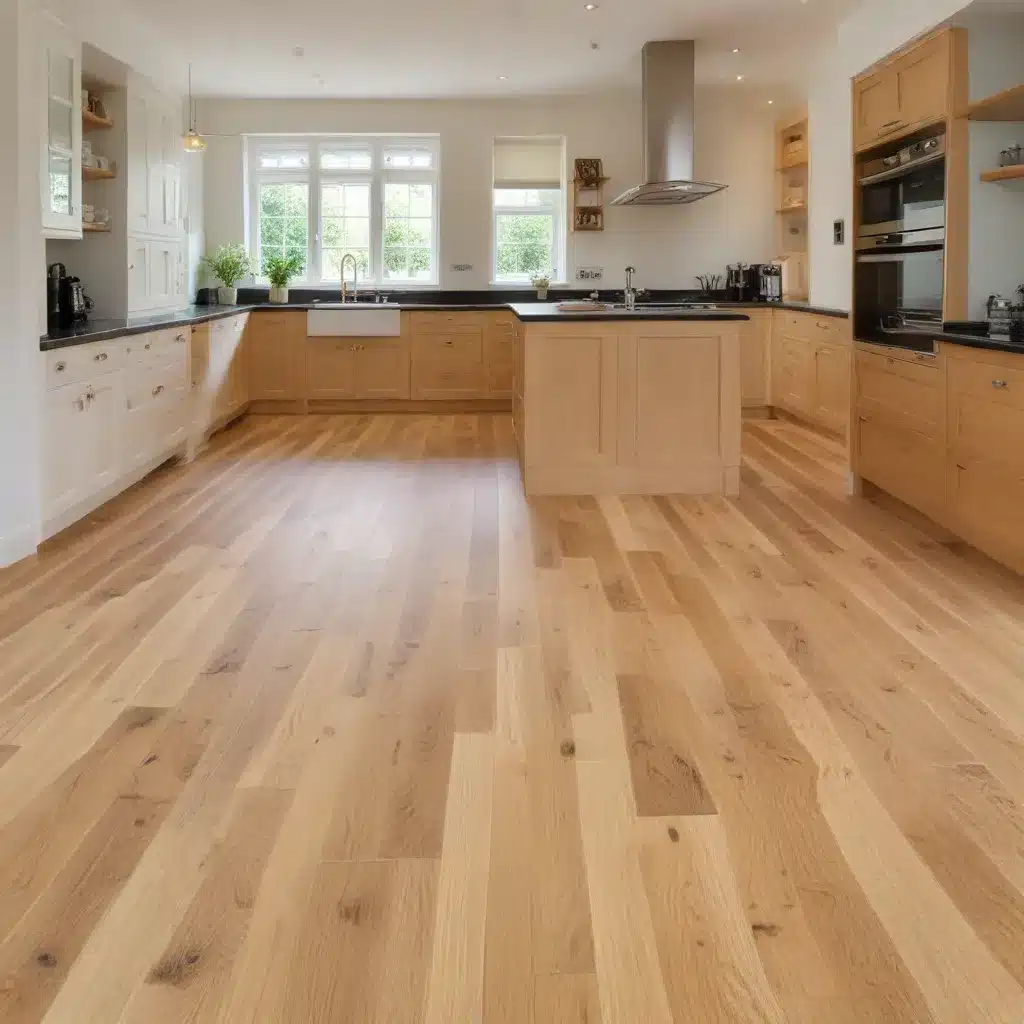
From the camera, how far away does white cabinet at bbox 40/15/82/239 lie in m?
5.28

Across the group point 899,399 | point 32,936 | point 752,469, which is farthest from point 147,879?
point 752,469

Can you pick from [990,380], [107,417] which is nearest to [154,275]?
[107,417]

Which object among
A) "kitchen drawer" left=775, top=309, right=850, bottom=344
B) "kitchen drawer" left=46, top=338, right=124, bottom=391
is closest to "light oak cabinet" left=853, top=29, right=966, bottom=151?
"kitchen drawer" left=775, top=309, right=850, bottom=344

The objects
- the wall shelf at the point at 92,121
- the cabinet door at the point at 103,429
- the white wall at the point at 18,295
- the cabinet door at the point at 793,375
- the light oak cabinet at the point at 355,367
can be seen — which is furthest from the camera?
the light oak cabinet at the point at 355,367

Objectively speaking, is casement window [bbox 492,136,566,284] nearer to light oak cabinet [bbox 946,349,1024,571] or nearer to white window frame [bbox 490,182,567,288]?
white window frame [bbox 490,182,567,288]

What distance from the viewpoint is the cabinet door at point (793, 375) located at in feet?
26.6

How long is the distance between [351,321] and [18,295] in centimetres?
493

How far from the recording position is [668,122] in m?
8.04

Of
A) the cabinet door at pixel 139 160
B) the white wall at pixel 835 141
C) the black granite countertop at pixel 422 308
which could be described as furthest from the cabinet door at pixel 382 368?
the white wall at pixel 835 141

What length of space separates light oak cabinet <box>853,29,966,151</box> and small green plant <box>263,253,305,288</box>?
17.0 feet

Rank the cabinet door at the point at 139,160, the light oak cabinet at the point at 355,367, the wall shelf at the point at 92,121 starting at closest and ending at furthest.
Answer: the wall shelf at the point at 92,121 < the cabinet door at the point at 139,160 < the light oak cabinet at the point at 355,367

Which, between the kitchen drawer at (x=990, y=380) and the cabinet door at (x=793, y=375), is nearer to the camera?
the kitchen drawer at (x=990, y=380)

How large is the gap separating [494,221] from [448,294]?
0.74 metres

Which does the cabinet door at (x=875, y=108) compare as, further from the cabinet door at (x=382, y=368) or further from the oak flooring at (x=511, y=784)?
the cabinet door at (x=382, y=368)
